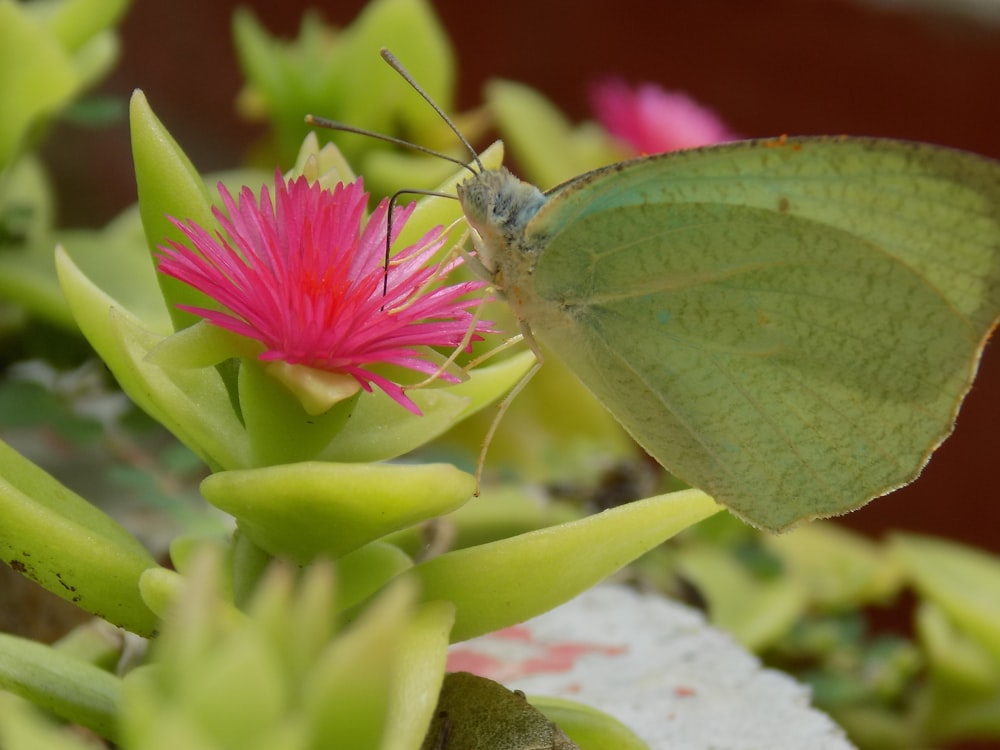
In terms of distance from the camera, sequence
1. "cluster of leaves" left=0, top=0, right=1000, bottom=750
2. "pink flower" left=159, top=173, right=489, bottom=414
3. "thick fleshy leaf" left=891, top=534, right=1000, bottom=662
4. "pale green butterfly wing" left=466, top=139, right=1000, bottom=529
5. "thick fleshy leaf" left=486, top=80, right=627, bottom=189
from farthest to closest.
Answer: "thick fleshy leaf" left=486, top=80, right=627, bottom=189 < "thick fleshy leaf" left=891, top=534, right=1000, bottom=662 < "pale green butterfly wing" left=466, top=139, right=1000, bottom=529 < "pink flower" left=159, top=173, right=489, bottom=414 < "cluster of leaves" left=0, top=0, right=1000, bottom=750

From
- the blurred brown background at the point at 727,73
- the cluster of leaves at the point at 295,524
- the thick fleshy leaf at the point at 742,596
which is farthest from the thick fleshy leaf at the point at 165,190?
the blurred brown background at the point at 727,73

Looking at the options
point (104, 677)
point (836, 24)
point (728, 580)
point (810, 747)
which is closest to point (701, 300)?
point (810, 747)

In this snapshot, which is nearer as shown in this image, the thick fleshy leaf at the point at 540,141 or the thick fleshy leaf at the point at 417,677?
the thick fleshy leaf at the point at 417,677

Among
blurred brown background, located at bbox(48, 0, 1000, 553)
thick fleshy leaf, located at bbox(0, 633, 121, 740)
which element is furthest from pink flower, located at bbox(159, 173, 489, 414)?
blurred brown background, located at bbox(48, 0, 1000, 553)

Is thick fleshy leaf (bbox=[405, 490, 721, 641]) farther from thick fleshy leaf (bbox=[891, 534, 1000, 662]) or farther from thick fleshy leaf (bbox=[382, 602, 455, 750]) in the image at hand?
thick fleshy leaf (bbox=[891, 534, 1000, 662])

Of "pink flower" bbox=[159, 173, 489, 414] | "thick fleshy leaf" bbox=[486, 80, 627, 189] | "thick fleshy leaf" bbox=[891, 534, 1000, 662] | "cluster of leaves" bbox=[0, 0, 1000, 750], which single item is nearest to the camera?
"cluster of leaves" bbox=[0, 0, 1000, 750]

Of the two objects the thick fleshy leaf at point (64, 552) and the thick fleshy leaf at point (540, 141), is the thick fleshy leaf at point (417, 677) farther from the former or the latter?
the thick fleshy leaf at point (540, 141)

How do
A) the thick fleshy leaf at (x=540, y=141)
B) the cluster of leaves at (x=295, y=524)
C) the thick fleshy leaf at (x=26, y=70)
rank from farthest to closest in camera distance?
the thick fleshy leaf at (x=540, y=141)
the thick fleshy leaf at (x=26, y=70)
the cluster of leaves at (x=295, y=524)
